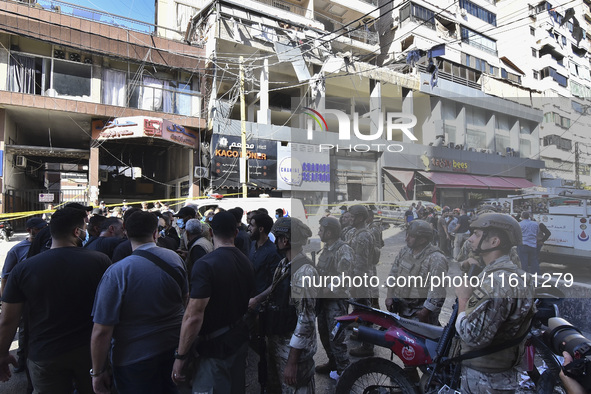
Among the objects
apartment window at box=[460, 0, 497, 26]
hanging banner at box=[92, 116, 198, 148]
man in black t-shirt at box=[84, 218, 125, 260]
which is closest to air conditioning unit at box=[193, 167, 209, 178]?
hanging banner at box=[92, 116, 198, 148]

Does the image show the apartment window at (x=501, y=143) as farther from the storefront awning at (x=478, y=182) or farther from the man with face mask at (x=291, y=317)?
the man with face mask at (x=291, y=317)

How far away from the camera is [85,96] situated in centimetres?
1391

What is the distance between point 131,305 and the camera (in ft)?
6.91

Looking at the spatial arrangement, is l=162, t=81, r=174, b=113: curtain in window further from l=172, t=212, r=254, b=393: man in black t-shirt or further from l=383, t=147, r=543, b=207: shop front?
l=383, t=147, r=543, b=207: shop front

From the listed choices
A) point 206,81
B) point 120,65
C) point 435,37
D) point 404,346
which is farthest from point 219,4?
point 404,346

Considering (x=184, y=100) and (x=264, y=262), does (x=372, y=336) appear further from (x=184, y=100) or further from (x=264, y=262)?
(x=184, y=100)

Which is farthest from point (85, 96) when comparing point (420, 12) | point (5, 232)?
point (420, 12)

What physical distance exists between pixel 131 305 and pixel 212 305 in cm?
53

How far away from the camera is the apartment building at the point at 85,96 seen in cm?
1272

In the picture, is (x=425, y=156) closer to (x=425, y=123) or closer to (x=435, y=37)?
(x=425, y=123)

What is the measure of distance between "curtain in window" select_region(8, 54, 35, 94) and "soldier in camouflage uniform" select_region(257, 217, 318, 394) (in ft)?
51.2

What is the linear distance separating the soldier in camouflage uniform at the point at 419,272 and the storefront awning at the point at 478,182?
45cm

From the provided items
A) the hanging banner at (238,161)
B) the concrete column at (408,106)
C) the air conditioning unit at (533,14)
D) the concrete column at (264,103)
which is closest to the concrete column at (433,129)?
the concrete column at (408,106)

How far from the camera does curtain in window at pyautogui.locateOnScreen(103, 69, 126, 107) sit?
→ 14.3m
